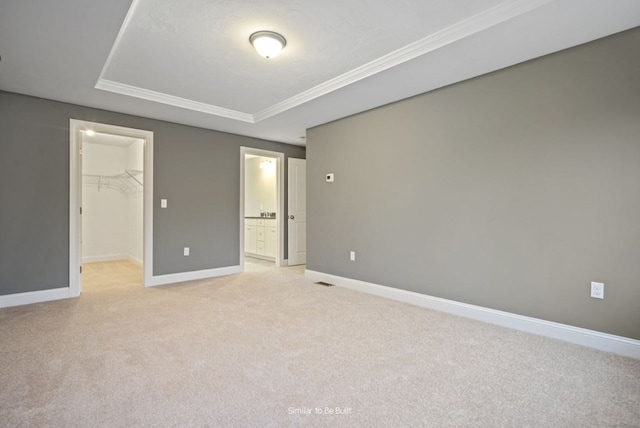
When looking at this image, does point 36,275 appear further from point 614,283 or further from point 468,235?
point 614,283

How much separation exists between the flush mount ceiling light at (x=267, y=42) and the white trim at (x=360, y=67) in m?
0.81

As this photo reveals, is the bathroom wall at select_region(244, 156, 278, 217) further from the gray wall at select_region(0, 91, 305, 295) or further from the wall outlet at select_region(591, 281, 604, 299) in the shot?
the wall outlet at select_region(591, 281, 604, 299)

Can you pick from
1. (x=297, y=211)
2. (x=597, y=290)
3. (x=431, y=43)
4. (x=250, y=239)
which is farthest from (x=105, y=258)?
(x=597, y=290)

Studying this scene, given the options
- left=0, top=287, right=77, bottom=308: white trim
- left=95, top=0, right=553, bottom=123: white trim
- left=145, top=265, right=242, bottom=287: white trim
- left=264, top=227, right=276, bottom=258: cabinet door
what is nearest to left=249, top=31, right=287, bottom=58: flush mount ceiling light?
left=95, top=0, right=553, bottom=123: white trim

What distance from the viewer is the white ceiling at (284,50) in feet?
7.07

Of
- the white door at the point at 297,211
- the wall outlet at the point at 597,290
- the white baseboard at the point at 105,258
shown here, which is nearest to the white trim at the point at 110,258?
the white baseboard at the point at 105,258

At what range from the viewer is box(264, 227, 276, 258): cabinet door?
258 inches

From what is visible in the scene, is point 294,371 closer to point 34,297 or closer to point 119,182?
point 34,297

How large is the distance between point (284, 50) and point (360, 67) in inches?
29.8

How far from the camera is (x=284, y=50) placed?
2.77 metres

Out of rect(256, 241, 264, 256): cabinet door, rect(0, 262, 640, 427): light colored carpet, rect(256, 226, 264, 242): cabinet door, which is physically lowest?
rect(0, 262, 640, 427): light colored carpet

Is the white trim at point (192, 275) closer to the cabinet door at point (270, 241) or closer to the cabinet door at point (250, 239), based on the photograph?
the cabinet door at point (270, 241)

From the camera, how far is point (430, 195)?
138 inches

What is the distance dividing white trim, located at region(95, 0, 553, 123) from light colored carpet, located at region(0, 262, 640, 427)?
2.35 meters
